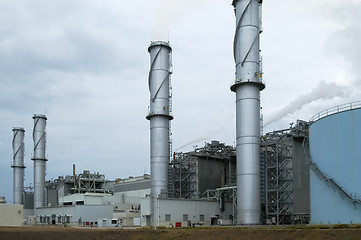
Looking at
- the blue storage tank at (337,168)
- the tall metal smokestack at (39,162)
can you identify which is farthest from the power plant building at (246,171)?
the tall metal smokestack at (39,162)

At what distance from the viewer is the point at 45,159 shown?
110625 mm

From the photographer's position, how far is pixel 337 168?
50188 mm

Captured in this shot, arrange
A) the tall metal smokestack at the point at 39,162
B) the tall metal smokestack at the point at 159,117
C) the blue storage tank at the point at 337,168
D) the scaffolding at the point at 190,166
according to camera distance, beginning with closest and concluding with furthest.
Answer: the blue storage tank at the point at 337,168
the tall metal smokestack at the point at 159,117
the scaffolding at the point at 190,166
the tall metal smokestack at the point at 39,162

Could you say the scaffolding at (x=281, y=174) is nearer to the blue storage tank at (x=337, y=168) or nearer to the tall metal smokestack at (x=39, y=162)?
the blue storage tank at (x=337, y=168)

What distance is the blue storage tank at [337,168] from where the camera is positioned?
157ft

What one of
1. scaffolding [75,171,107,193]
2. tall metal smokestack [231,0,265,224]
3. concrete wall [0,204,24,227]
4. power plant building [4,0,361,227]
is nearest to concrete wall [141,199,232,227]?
power plant building [4,0,361,227]

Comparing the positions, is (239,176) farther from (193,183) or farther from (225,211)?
(193,183)

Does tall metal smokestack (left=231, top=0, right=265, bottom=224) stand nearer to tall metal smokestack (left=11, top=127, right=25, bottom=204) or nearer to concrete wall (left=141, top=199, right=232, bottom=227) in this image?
concrete wall (left=141, top=199, right=232, bottom=227)

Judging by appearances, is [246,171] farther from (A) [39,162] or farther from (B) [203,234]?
(A) [39,162]

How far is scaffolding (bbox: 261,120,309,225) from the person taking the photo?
211ft

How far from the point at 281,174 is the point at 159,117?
22522 mm

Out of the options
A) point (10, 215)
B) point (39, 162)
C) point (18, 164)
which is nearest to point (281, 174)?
point (10, 215)

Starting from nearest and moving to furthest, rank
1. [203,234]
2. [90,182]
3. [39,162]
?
[203,234] → [39,162] → [90,182]

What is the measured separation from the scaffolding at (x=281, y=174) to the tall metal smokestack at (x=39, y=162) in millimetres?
61941
